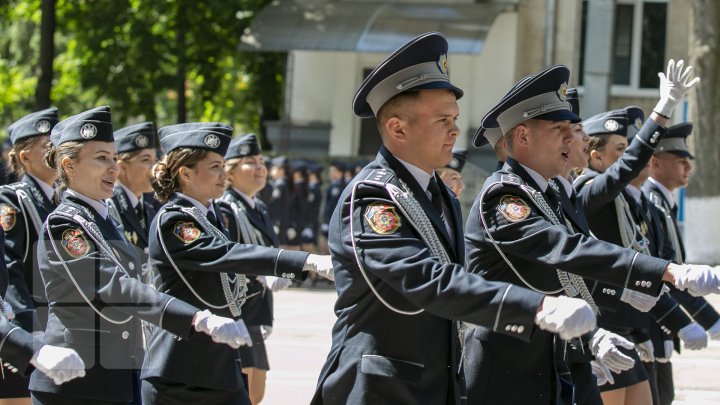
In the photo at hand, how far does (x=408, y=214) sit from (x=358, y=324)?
467 mm

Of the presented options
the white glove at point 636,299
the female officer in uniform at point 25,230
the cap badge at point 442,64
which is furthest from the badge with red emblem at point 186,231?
the white glove at point 636,299

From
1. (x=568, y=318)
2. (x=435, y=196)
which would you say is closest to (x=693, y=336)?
(x=435, y=196)

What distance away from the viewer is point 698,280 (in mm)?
4613

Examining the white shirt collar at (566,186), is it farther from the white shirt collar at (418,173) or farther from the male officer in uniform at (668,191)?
the male officer in uniform at (668,191)

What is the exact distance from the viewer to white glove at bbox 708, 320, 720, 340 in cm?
703

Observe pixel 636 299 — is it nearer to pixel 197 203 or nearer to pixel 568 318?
pixel 568 318

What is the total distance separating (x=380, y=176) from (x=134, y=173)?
3997 mm

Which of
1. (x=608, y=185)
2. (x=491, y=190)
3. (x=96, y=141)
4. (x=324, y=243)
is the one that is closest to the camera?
(x=491, y=190)

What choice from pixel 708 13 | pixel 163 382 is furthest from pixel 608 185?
pixel 708 13

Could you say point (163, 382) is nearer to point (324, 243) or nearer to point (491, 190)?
point (491, 190)

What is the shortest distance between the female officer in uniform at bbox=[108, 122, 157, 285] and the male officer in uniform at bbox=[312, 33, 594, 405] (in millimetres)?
3682

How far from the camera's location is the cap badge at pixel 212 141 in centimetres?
655

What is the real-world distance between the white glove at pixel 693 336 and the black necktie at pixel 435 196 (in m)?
2.74

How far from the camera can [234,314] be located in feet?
20.9
